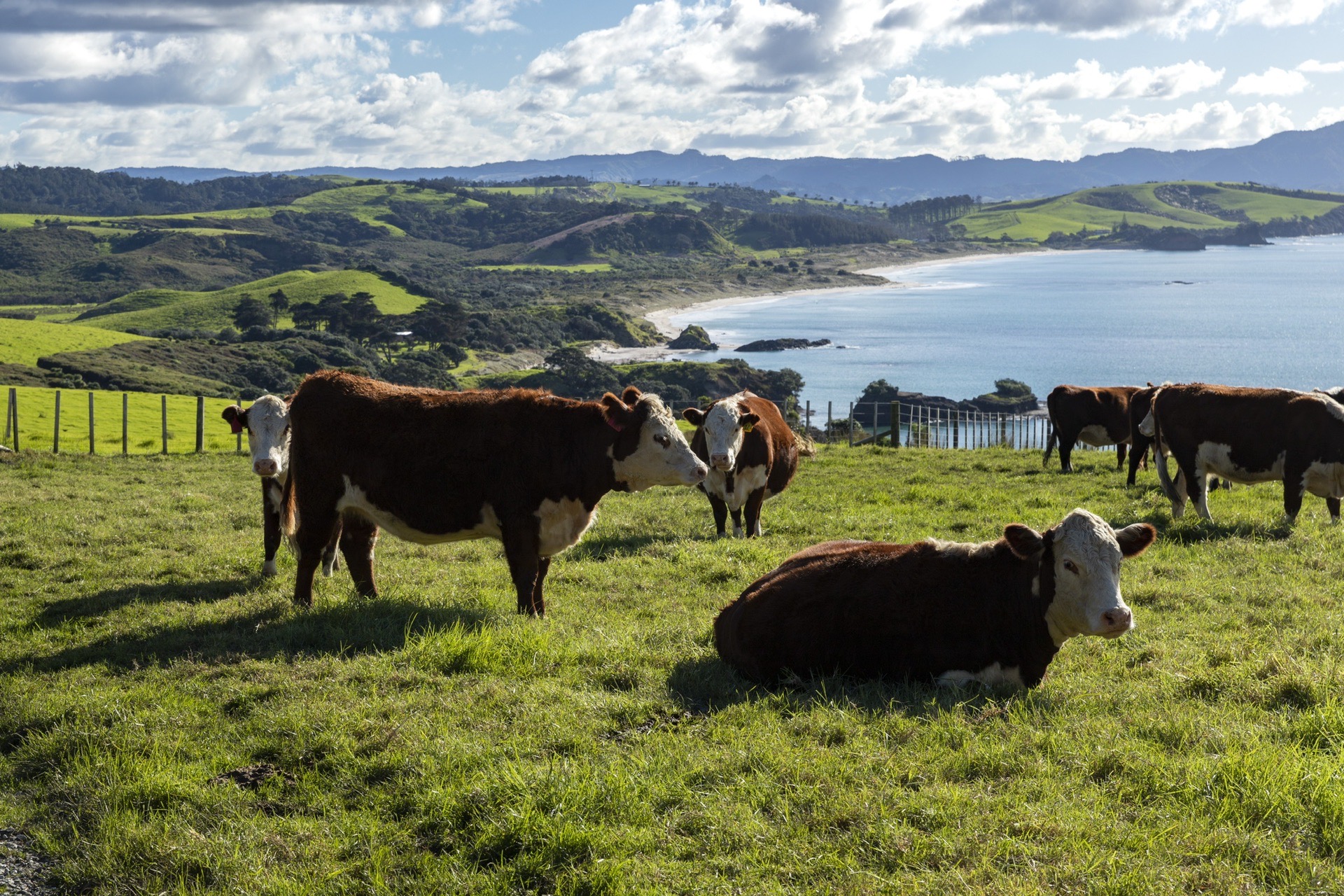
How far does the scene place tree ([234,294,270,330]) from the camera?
123 m

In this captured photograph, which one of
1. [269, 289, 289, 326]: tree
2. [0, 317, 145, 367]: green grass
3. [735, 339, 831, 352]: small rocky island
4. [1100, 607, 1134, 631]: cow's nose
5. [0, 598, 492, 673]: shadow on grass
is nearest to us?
[1100, 607, 1134, 631]: cow's nose

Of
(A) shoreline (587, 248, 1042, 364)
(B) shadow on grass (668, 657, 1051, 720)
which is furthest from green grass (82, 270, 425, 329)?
(B) shadow on grass (668, 657, 1051, 720)

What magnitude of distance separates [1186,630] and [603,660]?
4.63 meters

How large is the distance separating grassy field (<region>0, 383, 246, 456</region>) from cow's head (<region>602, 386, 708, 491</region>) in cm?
2129

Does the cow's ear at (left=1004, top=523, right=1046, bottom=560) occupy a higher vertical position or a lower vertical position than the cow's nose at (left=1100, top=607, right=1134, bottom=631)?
higher

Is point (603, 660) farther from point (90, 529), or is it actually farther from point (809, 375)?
point (809, 375)

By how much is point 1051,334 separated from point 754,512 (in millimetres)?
132215

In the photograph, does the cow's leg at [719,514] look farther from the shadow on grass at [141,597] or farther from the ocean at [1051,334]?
the ocean at [1051,334]

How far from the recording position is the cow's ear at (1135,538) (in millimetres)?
6500

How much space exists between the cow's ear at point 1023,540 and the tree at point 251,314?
415ft

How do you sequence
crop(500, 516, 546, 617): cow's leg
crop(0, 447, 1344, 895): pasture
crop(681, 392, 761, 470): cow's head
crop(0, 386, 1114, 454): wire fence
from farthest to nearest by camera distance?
crop(0, 386, 1114, 454): wire fence < crop(681, 392, 761, 470): cow's head < crop(500, 516, 546, 617): cow's leg < crop(0, 447, 1344, 895): pasture

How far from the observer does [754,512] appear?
13.7 metres

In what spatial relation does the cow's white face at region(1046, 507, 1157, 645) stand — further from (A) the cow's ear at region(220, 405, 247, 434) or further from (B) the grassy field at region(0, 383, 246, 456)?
(B) the grassy field at region(0, 383, 246, 456)

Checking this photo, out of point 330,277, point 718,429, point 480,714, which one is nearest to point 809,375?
point 330,277
